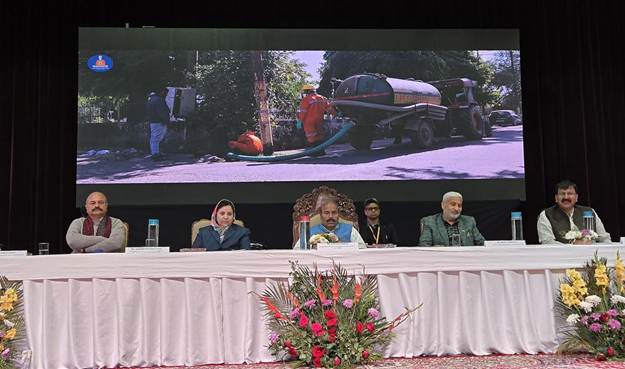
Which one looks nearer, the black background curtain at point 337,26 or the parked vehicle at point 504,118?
the black background curtain at point 337,26

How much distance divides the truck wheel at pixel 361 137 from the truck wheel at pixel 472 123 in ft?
3.12

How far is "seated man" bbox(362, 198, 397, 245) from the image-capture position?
5426 mm

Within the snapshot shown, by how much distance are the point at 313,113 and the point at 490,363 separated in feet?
12.0

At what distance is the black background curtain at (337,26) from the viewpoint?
21.4 feet

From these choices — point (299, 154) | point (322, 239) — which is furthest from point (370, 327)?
point (299, 154)

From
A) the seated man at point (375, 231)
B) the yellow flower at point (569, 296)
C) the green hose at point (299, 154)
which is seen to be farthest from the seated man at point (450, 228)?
the green hose at point (299, 154)

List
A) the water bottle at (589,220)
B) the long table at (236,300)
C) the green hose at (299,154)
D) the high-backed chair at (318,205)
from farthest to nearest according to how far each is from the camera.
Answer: the green hose at (299,154), the high-backed chair at (318,205), the water bottle at (589,220), the long table at (236,300)

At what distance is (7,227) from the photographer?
21.2ft

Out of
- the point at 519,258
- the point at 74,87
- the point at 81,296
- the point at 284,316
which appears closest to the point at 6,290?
the point at 81,296

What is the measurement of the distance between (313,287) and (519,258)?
3.87ft

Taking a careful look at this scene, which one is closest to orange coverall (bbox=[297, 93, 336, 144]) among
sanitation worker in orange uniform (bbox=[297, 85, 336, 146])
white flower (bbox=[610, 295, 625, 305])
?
sanitation worker in orange uniform (bbox=[297, 85, 336, 146])

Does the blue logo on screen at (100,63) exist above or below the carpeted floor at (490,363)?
above

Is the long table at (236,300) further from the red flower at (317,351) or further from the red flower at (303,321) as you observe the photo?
the red flower at (317,351)

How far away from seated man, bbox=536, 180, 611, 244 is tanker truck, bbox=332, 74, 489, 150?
1.96 metres
